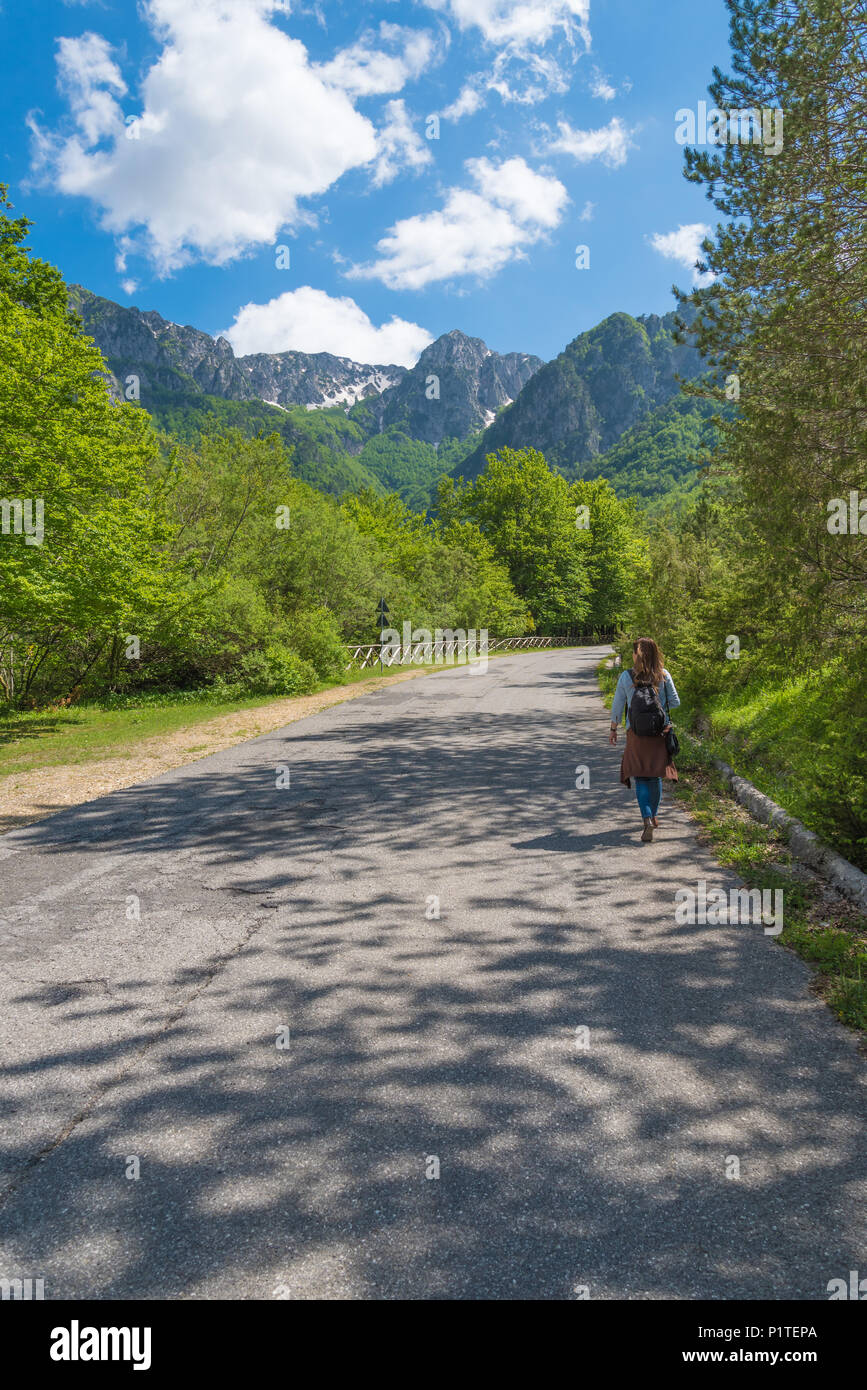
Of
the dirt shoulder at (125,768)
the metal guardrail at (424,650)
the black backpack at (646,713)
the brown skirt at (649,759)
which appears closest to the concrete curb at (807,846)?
the brown skirt at (649,759)

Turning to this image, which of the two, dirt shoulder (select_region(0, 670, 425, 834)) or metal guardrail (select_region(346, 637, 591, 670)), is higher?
metal guardrail (select_region(346, 637, 591, 670))

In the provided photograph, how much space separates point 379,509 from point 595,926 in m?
64.9

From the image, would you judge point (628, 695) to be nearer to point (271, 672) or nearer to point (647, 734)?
point (647, 734)

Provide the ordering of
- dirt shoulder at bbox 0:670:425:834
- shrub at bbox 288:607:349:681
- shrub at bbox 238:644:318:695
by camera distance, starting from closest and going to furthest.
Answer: dirt shoulder at bbox 0:670:425:834, shrub at bbox 238:644:318:695, shrub at bbox 288:607:349:681

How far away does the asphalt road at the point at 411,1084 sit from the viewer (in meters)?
2.25

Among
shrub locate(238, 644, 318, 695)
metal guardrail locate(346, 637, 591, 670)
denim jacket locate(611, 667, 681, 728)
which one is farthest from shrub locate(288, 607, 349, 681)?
denim jacket locate(611, 667, 681, 728)

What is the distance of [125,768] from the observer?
426 inches

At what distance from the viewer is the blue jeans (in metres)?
6.89

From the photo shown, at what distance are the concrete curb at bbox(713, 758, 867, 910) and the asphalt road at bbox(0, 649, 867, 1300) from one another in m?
0.68

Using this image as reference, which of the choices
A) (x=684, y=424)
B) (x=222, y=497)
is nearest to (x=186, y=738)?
(x=222, y=497)

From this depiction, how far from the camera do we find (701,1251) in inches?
89.0

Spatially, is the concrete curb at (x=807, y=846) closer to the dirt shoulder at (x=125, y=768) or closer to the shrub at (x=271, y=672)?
the dirt shoulder at (x=125, y=768)

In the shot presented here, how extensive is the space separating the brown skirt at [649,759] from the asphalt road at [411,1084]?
725 mm

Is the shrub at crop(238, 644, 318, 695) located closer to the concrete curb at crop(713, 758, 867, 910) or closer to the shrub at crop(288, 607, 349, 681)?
the shrub at crop(288, 607, 349, 681)
